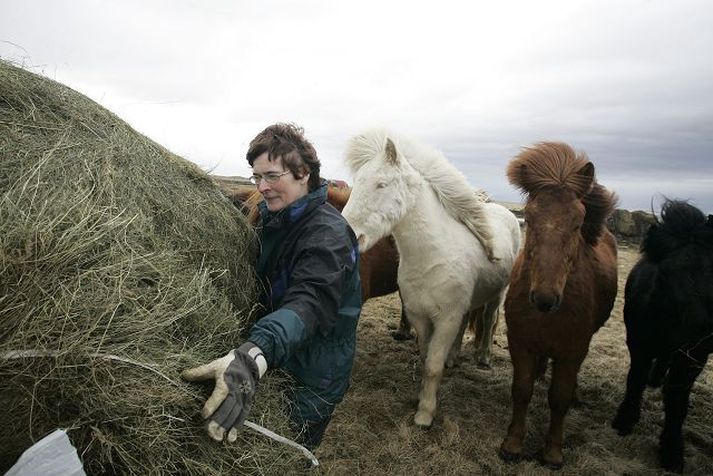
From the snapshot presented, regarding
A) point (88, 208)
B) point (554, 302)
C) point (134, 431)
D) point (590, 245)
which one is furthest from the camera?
point (590, 245)

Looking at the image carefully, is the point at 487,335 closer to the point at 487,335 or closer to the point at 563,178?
the point at 487,335

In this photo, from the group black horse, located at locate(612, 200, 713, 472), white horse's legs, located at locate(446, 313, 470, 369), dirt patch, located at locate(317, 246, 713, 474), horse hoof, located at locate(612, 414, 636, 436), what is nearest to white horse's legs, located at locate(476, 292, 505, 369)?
dirt patch, located at locate(317, 246, 713, 474)

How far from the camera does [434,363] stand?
3994mm

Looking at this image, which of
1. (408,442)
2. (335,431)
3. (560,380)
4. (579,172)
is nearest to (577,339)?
(560,380)

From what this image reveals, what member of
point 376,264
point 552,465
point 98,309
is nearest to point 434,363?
point 552,465

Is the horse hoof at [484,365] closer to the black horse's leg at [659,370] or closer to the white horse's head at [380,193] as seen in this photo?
the black horse's leg at [659,370]

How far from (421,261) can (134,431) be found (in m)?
2.96

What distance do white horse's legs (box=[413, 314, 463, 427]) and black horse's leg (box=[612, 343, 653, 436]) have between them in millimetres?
1500

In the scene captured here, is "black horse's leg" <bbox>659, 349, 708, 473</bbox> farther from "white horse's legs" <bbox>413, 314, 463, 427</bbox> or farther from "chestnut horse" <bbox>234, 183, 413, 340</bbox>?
"chestnut horse" <bbox>234, 183, 413, 340</bbox>

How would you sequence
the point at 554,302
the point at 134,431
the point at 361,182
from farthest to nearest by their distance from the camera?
the point at 361,182 < the point at 554,302 < the point at 134,431

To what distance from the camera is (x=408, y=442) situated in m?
3.65

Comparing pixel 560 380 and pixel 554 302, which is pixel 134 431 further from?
pixel 560 380

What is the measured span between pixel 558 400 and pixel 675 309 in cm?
110

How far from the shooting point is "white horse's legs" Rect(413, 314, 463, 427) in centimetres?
395
